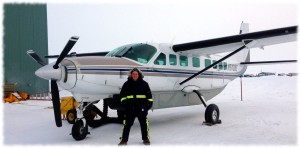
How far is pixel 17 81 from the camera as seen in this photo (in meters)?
20.4

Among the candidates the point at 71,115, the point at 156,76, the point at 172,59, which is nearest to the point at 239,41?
the point at 172,59

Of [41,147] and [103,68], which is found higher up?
[103,68]

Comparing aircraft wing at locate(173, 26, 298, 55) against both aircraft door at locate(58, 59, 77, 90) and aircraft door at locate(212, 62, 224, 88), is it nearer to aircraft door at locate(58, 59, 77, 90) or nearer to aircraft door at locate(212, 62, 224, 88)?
aircraft door at locate(212, 62, 224, 88)

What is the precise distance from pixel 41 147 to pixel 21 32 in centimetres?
1758

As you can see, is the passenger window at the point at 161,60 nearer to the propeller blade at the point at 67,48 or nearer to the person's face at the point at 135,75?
the person's face at the point at 135,75

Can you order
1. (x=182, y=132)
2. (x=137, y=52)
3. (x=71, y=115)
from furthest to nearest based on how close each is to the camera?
(x=71, y=115) < (x=137, y=52) < (x=182, y=132)

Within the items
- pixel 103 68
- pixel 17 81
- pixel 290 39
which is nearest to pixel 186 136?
pixel 103 68

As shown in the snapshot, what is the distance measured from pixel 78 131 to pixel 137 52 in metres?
2.79

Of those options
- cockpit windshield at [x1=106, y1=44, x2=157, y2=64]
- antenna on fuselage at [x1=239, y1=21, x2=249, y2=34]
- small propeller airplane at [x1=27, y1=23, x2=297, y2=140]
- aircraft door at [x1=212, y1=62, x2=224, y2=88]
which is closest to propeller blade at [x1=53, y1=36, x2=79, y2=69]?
small propeller airplane at [x1=27, y1=23, x2=297, y2=140]

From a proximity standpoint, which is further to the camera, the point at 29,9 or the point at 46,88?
the point at 46,88

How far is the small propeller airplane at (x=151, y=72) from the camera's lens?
6.10 m

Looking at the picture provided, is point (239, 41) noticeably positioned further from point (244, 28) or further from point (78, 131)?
point (244, 28)

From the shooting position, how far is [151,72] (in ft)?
25.2

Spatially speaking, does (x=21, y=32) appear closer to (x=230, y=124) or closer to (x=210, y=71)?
(x=210, y=71)
